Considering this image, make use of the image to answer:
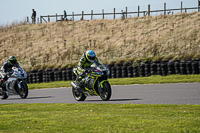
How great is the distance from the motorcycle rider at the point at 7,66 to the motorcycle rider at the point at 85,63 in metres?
3.89

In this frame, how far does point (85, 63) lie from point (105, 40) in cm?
3408

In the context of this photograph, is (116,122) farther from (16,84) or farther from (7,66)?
(7,66)

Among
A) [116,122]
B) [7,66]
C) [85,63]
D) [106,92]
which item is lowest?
[106,92]

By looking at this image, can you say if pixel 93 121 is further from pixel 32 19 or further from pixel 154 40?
pixel 32 19

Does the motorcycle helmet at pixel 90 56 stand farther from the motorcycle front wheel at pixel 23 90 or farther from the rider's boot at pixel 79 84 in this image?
the motorcycle front wheel at pixel 23 90

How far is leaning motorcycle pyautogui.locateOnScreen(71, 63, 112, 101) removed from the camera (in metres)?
13.2

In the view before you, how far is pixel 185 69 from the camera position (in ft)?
81.8

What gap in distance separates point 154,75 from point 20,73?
11.9 m

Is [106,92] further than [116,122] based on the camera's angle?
Yes

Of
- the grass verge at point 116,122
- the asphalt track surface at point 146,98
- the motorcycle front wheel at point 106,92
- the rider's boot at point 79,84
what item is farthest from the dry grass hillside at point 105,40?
the grass verge at point 116,122

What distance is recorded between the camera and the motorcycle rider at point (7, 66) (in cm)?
1686

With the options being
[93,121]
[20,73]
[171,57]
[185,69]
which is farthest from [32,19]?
[93,121]

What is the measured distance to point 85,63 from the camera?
45.2 ft

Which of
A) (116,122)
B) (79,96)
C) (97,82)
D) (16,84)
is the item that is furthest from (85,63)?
(116,122)
